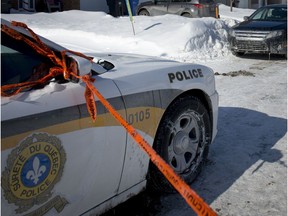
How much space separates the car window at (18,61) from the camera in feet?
7.23

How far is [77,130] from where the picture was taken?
2199 millimetres

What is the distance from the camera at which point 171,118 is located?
305cm

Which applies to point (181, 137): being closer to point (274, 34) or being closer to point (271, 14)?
point (274, 34)

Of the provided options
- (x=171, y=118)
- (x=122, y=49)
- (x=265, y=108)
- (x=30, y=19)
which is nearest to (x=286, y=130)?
(x=265, y=108)

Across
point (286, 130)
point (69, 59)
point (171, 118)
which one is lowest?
point (286, 130)

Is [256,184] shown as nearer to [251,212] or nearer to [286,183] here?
[286,183]

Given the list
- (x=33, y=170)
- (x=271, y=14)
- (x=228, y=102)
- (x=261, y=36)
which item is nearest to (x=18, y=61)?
(x=33, y=170)

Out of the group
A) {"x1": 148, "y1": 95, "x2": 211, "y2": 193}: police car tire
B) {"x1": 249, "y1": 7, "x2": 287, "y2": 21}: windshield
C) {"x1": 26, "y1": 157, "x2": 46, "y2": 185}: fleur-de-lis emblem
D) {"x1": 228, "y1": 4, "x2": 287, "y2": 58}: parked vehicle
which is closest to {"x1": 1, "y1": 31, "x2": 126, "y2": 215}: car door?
{"x1": 26, "y1": 157, "x2": 46, "y2": 185}: fleur-de-lis emblem

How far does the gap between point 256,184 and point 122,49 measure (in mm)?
8286

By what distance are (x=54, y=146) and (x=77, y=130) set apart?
182 millimetres

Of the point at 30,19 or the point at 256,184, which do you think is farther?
the point at 30,19

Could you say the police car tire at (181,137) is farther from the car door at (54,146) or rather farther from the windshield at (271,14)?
the windshield at (271,14)

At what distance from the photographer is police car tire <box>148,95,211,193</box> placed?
3016mm

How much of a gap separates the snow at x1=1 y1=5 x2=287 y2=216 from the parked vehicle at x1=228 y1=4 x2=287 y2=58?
0.31 m
